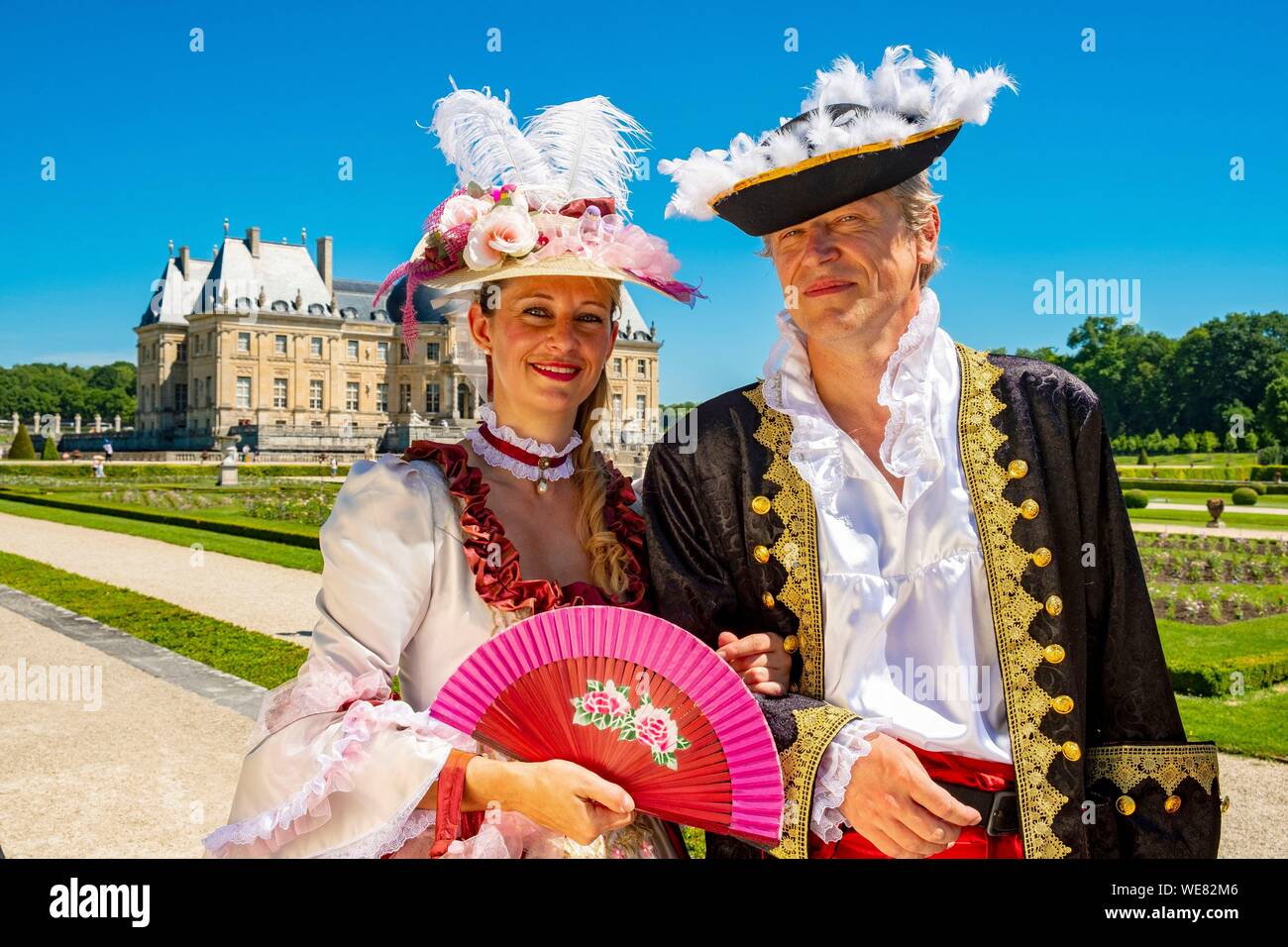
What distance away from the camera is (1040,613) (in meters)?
1.72

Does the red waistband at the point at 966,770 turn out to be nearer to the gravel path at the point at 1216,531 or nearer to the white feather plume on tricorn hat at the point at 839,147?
the white feather plume on tricorn hat at the point at 839,147

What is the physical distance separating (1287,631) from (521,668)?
23.9 ft

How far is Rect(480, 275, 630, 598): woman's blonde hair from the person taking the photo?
1.90 meters

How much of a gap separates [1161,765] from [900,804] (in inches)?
17.6

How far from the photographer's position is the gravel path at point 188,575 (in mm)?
8062

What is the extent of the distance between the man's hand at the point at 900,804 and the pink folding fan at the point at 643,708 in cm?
15

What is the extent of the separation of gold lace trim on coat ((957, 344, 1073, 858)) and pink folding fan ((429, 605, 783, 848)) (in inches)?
16.6

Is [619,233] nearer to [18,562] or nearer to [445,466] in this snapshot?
[445,466]

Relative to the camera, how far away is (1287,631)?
287 inches

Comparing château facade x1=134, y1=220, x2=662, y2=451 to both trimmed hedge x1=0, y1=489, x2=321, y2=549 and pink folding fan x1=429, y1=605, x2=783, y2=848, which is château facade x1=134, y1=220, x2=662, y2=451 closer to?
trimmed hedge x1=0, y1=489, x2=321, y2=549

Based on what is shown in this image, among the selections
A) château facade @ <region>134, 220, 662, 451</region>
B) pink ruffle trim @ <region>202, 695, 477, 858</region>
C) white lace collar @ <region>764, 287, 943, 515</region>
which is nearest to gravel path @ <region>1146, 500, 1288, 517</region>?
white lace collar @ <region>764, 287, 943, 515</region>

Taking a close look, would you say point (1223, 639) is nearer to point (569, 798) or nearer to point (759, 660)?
point (759, 660)

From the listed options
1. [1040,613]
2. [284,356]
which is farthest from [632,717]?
[284,356]
